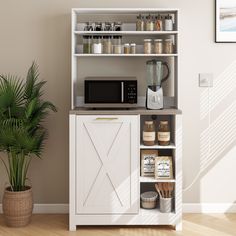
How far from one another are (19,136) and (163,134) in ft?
3.60

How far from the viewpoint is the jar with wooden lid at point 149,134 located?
380 cm

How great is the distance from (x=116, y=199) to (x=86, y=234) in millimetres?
344

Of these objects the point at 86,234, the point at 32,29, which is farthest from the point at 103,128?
the point at 32,29

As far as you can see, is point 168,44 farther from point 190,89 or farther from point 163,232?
point 163,232

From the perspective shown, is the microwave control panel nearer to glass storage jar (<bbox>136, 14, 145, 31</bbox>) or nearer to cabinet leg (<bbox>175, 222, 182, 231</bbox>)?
glass storage jar (<bbox>136, 14, 145, 31</bbox>)

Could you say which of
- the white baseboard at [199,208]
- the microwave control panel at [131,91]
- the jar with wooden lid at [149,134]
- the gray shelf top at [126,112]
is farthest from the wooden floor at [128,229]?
the microwave control panel at [131,91]

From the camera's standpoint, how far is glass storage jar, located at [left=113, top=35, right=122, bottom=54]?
155 inches

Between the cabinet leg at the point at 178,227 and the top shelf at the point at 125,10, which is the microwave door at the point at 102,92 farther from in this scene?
the cabinet leg at the point at 178,227

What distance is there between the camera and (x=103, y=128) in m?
3.73

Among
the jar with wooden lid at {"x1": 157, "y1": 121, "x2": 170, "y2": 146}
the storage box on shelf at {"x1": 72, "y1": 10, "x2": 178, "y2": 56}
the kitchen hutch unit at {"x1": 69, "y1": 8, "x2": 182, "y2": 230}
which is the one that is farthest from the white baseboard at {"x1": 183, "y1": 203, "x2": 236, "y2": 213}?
the storage box on shelf at {"x1": 72, "y1": 10, "x2": 178, "y2": 56}

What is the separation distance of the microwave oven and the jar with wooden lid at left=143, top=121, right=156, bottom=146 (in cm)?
20

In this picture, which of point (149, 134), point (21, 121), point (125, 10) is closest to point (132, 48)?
point (125, 10)

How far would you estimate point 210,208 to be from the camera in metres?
4.21

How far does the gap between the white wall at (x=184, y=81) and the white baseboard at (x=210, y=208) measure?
4 cm
